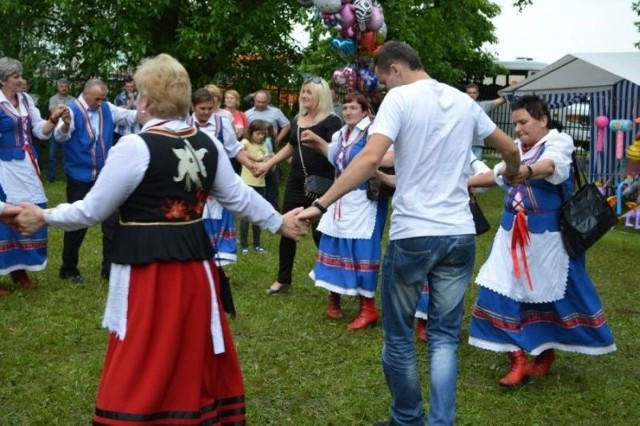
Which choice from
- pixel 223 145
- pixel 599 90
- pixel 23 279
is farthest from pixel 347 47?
pixel 599 90

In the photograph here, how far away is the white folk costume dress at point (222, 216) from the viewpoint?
7156 mm

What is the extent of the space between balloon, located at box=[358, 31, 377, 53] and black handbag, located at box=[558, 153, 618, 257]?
155 inches

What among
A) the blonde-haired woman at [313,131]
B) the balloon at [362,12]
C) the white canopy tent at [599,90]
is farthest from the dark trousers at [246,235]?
the white canopy tent at [599,90]

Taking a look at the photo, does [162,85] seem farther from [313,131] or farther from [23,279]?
[23,279]

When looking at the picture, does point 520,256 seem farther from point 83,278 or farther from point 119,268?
point 83,278

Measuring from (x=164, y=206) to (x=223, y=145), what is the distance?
3.76 metres

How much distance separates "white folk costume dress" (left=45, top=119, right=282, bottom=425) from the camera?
345 centimetres

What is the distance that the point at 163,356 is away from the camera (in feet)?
11.4

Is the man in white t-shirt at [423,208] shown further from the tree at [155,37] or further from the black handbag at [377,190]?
the tree at [155,37]

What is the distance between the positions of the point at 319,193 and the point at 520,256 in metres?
2.07

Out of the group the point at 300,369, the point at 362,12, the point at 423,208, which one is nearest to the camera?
the point at 423,208

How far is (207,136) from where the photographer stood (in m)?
3.69

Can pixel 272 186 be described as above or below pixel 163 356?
above

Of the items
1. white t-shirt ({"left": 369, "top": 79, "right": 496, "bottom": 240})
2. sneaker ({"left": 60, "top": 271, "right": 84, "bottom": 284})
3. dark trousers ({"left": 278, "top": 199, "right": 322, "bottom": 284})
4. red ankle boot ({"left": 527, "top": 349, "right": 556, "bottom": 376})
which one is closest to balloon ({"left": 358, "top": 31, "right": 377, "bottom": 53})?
dark trousers ({"left": 278, "top": 199, "right": 322, "bottom": 284})
